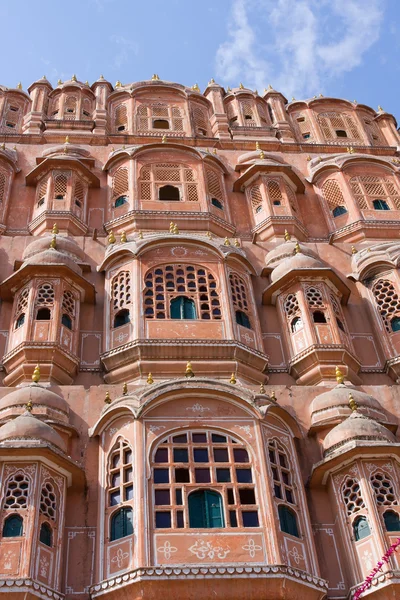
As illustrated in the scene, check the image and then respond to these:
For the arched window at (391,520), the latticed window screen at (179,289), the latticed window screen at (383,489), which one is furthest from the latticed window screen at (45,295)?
the arched window at (391,520)

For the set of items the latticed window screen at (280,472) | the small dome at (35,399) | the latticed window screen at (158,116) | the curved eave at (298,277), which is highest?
the latticed window screen at (158,116)

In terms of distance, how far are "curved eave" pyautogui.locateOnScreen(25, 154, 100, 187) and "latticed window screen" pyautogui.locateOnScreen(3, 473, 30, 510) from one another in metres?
11.8

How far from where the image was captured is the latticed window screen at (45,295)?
56.6 ft

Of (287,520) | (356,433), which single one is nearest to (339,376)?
(356,433)

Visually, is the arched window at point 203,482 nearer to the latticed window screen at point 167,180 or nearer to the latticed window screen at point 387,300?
the latticed window screen at point 387,300

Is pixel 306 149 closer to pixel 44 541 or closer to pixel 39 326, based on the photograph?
pixel 39 326

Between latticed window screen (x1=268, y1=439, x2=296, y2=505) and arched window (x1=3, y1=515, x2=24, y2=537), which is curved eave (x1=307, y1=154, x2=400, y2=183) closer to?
latticed window screen (x1=268, y1=439, x2=296, y2=505)

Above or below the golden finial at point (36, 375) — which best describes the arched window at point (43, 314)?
above

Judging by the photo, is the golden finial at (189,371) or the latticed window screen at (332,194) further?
the latticed window screen at (332,194)

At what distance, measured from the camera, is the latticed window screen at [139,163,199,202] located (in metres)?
21.9

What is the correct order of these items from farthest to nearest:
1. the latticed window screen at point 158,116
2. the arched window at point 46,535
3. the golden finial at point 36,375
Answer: the latticed window screen at point 158,116 → the golden finial at point 36,375 → the arched window at point 46,535

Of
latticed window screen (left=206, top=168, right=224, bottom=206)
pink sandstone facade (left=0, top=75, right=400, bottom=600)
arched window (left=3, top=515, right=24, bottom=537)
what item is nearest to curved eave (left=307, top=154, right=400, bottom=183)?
pink sandstone facade (left=0, top=75, right=400, bottom=600)

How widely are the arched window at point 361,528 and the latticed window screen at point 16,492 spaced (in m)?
5.57

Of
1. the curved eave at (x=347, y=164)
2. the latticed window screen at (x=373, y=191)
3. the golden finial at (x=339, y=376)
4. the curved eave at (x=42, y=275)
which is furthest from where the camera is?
the curved eave at (x=347, y=164)
